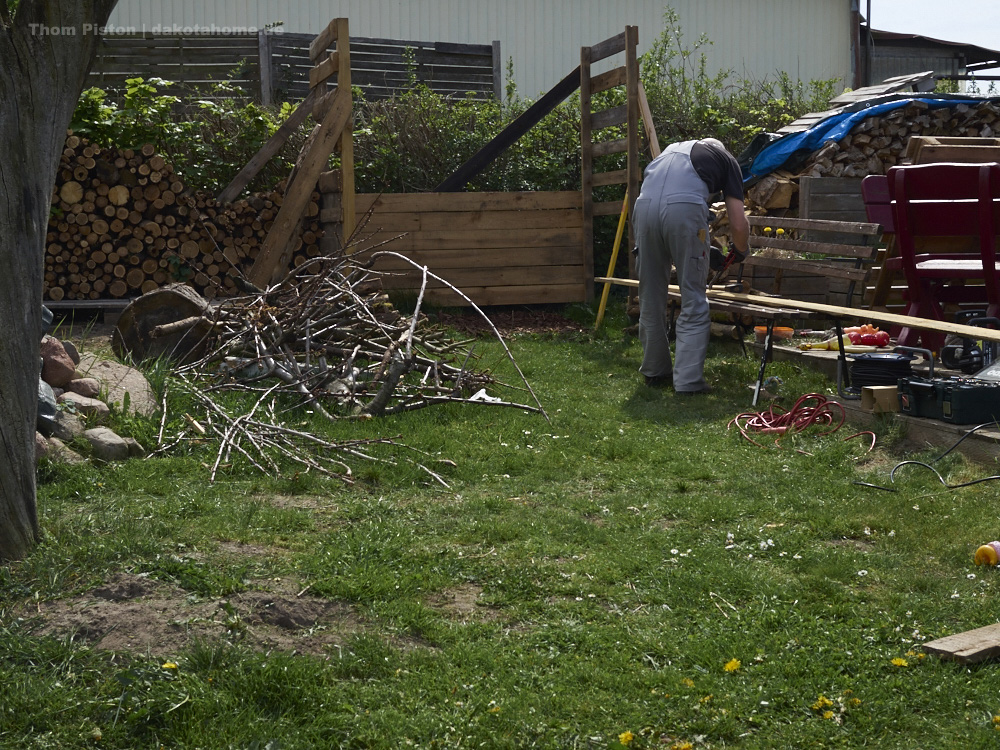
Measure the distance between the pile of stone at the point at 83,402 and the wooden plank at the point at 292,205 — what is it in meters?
3.48

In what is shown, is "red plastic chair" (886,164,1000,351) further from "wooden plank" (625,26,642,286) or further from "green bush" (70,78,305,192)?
"green bush" (70,78,305,192)

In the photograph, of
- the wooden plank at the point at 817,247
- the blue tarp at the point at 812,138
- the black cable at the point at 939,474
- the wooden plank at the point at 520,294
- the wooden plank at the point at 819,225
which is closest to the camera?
the black cable at the point at 939,474

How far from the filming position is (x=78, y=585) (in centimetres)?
331

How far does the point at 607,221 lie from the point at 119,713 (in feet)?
33.3

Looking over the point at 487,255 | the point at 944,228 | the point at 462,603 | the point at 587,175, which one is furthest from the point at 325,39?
the point at 462,603

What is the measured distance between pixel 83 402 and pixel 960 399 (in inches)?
182

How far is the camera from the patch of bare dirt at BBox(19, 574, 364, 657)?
3014 mm

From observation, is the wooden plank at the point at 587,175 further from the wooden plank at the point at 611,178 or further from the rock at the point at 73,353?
the rock at the point at 73,353

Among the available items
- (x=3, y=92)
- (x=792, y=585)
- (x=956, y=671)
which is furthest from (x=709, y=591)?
(x=3, y=92)

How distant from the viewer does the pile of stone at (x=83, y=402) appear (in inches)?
205

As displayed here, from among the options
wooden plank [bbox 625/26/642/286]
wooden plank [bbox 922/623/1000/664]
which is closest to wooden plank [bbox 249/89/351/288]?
wooden plank [bbox 625/26/642/286]

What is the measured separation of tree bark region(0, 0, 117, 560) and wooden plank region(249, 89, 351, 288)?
639 cm

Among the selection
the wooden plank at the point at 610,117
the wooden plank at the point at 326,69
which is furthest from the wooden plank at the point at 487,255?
the wooden plank at the point at 326,69

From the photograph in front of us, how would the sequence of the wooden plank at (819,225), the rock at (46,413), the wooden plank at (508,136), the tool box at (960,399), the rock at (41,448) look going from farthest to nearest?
the wooden plank at (508,136) < the wooden plank at (819,225) < the tool box at (960,399) < the rock at (46,413) < the rock at (41,448)
